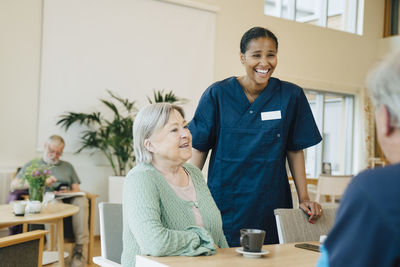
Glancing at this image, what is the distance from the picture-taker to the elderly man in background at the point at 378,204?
0.84m

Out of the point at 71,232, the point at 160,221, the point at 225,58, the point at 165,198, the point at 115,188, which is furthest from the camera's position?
the point at 225,58

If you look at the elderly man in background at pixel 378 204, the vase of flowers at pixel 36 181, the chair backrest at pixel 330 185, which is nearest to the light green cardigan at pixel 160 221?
the elderly man in background at pixel 378 204

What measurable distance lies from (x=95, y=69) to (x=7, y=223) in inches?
139

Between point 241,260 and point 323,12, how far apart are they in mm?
8986

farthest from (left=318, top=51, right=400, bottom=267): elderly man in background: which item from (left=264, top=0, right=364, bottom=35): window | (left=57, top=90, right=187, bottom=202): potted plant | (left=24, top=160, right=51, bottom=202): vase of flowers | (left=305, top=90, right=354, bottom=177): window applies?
(left=305, top=90, right=354, bottom=177): window

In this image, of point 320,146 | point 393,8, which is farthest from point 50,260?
point 393,8

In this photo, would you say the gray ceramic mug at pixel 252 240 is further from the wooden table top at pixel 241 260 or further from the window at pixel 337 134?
the window at pixel 337 134

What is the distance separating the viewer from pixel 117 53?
22.7 feet

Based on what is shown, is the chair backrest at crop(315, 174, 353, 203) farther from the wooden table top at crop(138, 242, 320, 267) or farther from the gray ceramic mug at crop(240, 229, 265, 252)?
the gray ceramic mug at crop(240, 229, 265, 252)

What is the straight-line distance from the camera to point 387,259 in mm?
843

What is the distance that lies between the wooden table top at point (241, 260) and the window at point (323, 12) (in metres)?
7.62

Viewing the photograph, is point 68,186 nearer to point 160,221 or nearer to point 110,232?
point 110,232

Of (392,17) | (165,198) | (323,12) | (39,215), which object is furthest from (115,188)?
(392,17)

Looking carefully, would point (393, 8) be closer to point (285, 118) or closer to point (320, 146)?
point (320, 146)
